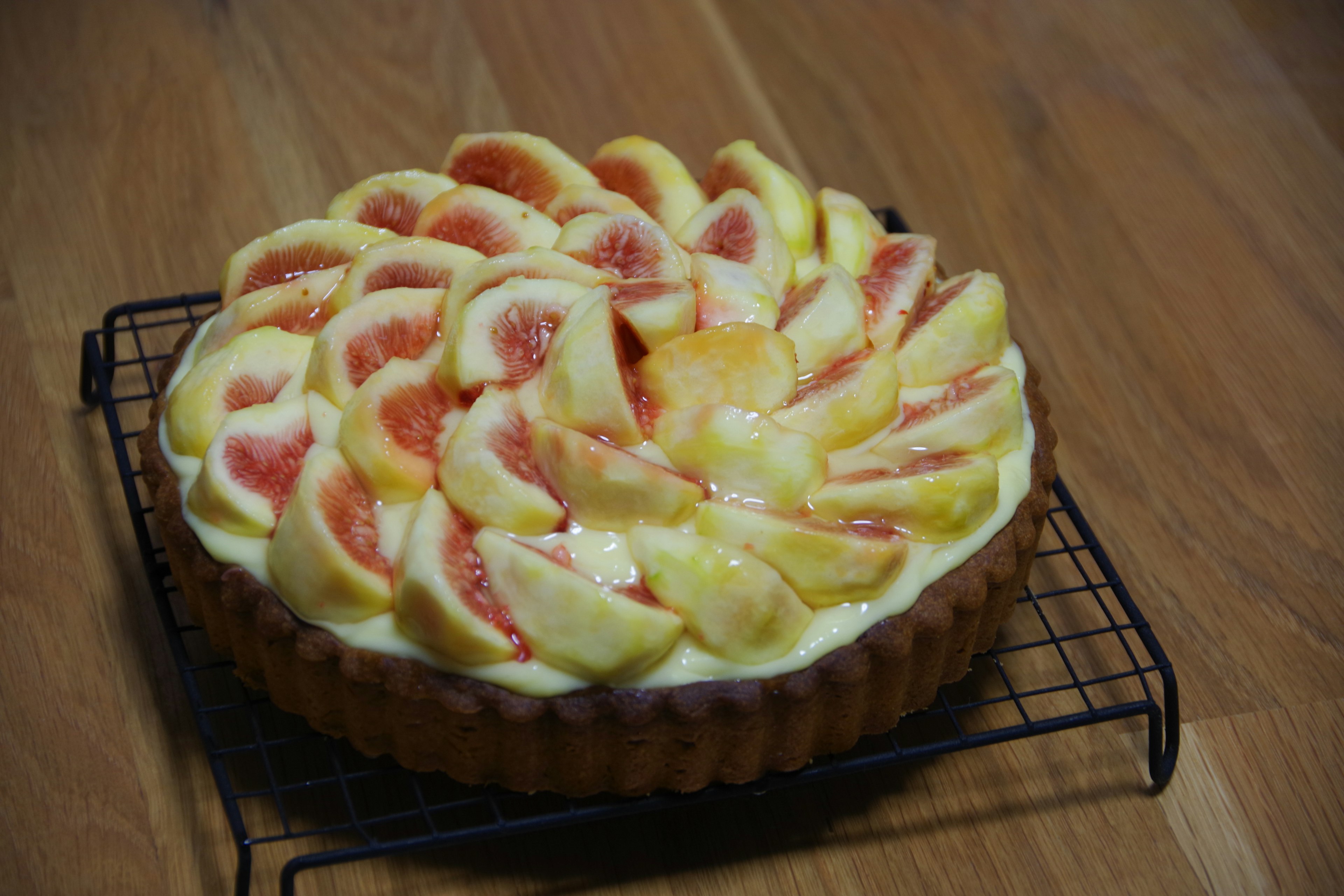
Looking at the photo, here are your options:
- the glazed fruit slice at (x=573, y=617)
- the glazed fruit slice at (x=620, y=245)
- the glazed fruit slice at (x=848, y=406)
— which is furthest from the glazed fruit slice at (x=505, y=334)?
the glazed fruit slice at (x=848, y=406)

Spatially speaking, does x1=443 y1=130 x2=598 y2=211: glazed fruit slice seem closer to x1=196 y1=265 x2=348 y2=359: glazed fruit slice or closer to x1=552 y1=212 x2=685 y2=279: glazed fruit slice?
x1=552 y1=212 x2=685 y2=279: glazed fruit slice

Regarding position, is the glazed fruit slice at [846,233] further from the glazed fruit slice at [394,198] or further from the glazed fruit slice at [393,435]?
the glazed fruit slice at [393,435]

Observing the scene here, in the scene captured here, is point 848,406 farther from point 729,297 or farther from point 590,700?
point 590,700

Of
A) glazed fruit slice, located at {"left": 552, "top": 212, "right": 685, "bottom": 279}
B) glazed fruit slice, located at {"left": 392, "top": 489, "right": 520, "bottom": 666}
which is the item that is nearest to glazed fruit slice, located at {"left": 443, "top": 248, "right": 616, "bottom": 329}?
glazed fruit slice, located at {"left": 552, "top": 212, "right": 685, "bottom": 279}

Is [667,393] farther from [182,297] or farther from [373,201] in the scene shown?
[182,297]

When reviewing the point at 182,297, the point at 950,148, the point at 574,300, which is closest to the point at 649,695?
the point at 574,300

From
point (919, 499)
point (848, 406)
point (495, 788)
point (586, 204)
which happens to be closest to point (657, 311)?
point (848, 406)
